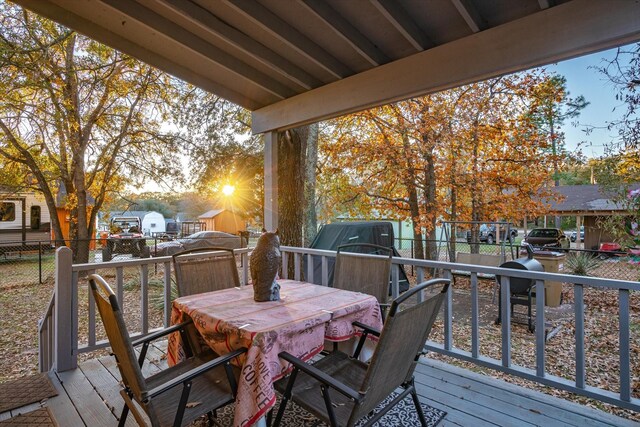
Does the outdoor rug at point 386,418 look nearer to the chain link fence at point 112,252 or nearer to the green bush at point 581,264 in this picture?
the chain link fence at point 112,252

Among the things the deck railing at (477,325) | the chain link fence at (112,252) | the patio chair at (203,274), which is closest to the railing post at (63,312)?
the deck railing at (477,325)

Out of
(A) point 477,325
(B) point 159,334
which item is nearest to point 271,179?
(B) point 159,334

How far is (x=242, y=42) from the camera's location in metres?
3.01

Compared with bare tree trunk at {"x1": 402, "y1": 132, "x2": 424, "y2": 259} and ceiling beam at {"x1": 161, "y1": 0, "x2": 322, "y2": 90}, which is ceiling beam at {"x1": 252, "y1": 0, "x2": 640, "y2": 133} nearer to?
ceiling beam at {"x1": 161, "y1": 0, "x2": 322, "y2": 90}

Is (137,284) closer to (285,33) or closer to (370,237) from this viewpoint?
(370,237)

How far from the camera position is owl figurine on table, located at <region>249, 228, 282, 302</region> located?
2.20 m

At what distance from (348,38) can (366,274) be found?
1.88m

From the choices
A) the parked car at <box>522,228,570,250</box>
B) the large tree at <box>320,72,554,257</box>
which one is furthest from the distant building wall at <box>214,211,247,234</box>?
the parked car at <box>522,228,570,250</box>

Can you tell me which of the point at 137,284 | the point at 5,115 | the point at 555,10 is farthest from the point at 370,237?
the point at 5,115

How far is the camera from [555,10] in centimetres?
224

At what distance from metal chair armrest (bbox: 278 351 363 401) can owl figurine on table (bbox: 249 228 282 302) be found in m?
0.58

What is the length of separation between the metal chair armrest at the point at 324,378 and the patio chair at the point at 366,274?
1.02m

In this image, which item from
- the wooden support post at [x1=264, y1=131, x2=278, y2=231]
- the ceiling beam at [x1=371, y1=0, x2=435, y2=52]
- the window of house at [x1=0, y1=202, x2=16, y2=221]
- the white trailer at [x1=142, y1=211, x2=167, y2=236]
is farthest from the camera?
the white trailer at [x1=142, y1=211, x2=167, y2=236]

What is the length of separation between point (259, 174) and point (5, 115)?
6357 mm
